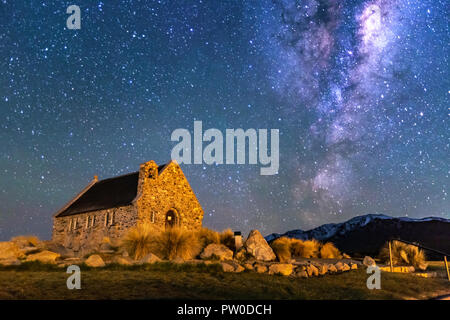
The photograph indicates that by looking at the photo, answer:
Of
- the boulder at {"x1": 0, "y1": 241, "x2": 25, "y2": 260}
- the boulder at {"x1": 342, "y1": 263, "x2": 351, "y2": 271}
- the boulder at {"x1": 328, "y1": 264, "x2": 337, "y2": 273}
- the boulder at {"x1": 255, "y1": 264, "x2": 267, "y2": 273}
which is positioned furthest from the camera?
the boulder at {"x1": 0, "y1": 241, "x2": 25, "y2": 260}

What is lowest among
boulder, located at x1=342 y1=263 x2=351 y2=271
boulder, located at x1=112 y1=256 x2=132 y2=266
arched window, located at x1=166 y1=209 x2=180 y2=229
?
boulder, located at x1=342 y1=263 x2=351 y2=271

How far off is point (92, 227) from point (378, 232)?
5351 centimetres

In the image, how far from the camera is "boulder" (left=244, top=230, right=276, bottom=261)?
17109 millimetres

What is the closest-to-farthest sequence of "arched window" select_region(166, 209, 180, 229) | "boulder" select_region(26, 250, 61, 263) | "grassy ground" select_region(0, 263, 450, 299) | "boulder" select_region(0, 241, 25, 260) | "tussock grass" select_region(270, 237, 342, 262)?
"grassy ground" select_region(0, 263, 450, 299), "boulder" select_region(26, 250, 61, 263), "boulder" select_region(0, 241, 25, 260), "tussock grass" select_region(270, 237, 342, 262), "arched window" select_region(166, 209, 180, 229)

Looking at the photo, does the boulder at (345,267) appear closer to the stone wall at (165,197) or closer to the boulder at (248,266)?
the boulder at (248,266)

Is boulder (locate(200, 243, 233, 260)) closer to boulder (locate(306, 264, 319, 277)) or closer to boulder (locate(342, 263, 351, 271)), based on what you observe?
boulder (locate(306, 264, 319, 277))

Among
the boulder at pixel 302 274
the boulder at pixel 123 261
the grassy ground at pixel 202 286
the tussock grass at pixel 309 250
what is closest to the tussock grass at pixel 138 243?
the boulder at pixel 123 261

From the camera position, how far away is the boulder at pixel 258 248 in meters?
17.1

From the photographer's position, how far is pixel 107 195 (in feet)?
97.3

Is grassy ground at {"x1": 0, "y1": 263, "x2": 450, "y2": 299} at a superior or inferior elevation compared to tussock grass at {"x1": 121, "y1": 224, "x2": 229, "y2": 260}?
inferior

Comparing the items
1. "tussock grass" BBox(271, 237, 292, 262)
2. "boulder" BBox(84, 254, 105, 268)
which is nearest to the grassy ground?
"boulder" BBox(84, 254, 105, 268)

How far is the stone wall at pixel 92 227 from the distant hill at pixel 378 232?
4092cm

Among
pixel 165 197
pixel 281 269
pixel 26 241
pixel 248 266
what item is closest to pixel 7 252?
pixel 26 241
